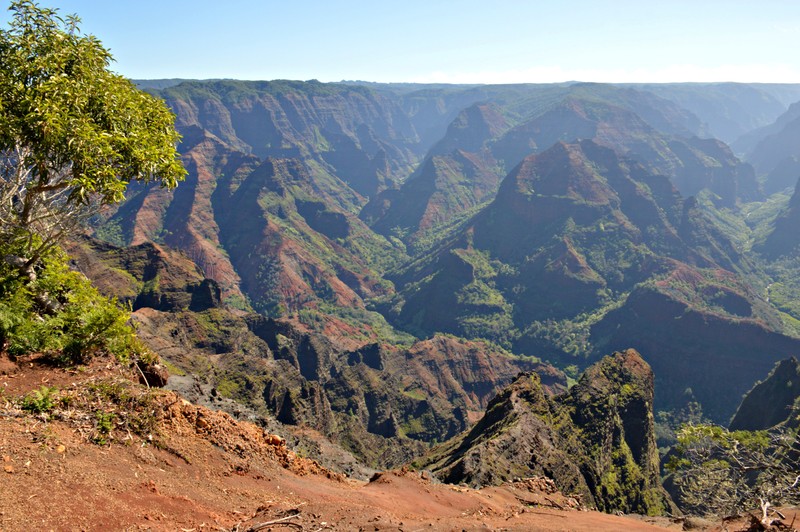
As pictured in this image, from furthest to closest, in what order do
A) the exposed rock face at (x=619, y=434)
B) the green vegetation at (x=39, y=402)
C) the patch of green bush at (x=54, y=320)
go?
1. the exposed rock face at (x=619, y=434)
2. the patch of green bush at (x=54, y=320)
3. the green vegetation at (x=39, y=402)

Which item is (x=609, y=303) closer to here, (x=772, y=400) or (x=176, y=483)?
(x=772, y=400)

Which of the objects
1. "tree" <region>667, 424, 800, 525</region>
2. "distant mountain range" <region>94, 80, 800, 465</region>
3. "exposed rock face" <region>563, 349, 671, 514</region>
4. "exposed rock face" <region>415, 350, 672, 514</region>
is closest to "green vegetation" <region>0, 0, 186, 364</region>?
"tree" <region>667, 424, 800, 525</region>

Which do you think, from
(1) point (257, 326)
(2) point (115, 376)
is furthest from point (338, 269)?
(2) point (115, 376)

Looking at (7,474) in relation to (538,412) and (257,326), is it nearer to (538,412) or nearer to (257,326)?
(538,412)

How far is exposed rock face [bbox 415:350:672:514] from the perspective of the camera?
33469 millimetres

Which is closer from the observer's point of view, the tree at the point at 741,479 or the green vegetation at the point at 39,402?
Answer: the green vegetation at the point at 39,402

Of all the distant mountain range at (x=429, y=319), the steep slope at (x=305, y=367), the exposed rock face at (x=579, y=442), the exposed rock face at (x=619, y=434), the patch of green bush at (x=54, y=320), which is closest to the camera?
the patch of green bush at (x=54, y=320)

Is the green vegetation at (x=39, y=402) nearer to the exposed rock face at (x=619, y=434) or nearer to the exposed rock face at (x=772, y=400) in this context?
the exposed rock face at (x=619, y=434)

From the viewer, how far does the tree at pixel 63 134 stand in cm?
1246

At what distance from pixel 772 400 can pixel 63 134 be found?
308 feet

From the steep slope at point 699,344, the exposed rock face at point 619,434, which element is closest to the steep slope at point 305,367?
the steep slope at point 699,344

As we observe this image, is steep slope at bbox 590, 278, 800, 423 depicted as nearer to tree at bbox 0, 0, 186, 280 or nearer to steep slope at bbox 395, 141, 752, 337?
steep slope at bbox 395, 141, 752, 337

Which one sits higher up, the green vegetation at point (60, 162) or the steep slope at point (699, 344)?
the green vegetation at point (60, 162)

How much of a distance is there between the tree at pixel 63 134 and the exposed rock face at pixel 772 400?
86.5 m
